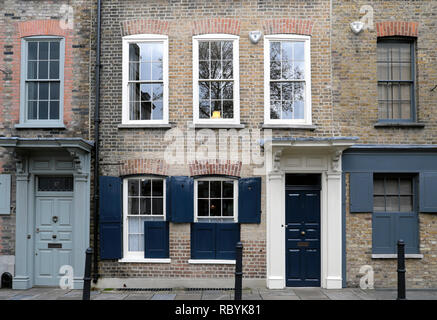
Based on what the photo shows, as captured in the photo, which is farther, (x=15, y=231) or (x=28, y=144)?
(x=15, y=231)

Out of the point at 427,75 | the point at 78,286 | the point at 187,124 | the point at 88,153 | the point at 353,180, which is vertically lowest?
the point at 78,286

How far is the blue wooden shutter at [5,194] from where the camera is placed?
8.84 meters

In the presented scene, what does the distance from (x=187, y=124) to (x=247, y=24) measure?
2918mm

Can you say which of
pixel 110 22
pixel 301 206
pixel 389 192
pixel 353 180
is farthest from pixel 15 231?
pixel 389 192

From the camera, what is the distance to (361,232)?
8711mm

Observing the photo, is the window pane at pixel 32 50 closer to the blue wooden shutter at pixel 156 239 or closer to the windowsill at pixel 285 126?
the blue wooden shutter at pixel 156 239

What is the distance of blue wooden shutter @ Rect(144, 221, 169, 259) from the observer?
8.77 m

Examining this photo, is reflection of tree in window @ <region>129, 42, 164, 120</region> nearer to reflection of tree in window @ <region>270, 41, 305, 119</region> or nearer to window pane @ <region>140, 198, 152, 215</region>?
window pane @ <region>140, 198, 152, 215</region>

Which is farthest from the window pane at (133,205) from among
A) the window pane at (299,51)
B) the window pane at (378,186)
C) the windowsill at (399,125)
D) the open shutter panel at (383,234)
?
the windowsill at (399,125)

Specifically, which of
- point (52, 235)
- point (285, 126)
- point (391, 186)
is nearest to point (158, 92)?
point (285, 126)

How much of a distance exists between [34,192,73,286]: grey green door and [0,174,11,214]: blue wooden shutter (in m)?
0.65

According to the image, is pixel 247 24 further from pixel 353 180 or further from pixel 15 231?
pixel 15 231

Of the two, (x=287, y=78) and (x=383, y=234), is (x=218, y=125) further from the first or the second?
(x=383, y=234)

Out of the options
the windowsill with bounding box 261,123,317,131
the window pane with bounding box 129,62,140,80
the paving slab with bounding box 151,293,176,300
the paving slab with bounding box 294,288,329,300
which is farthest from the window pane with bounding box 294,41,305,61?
the paving slab with bounding box 151,293,176,300
